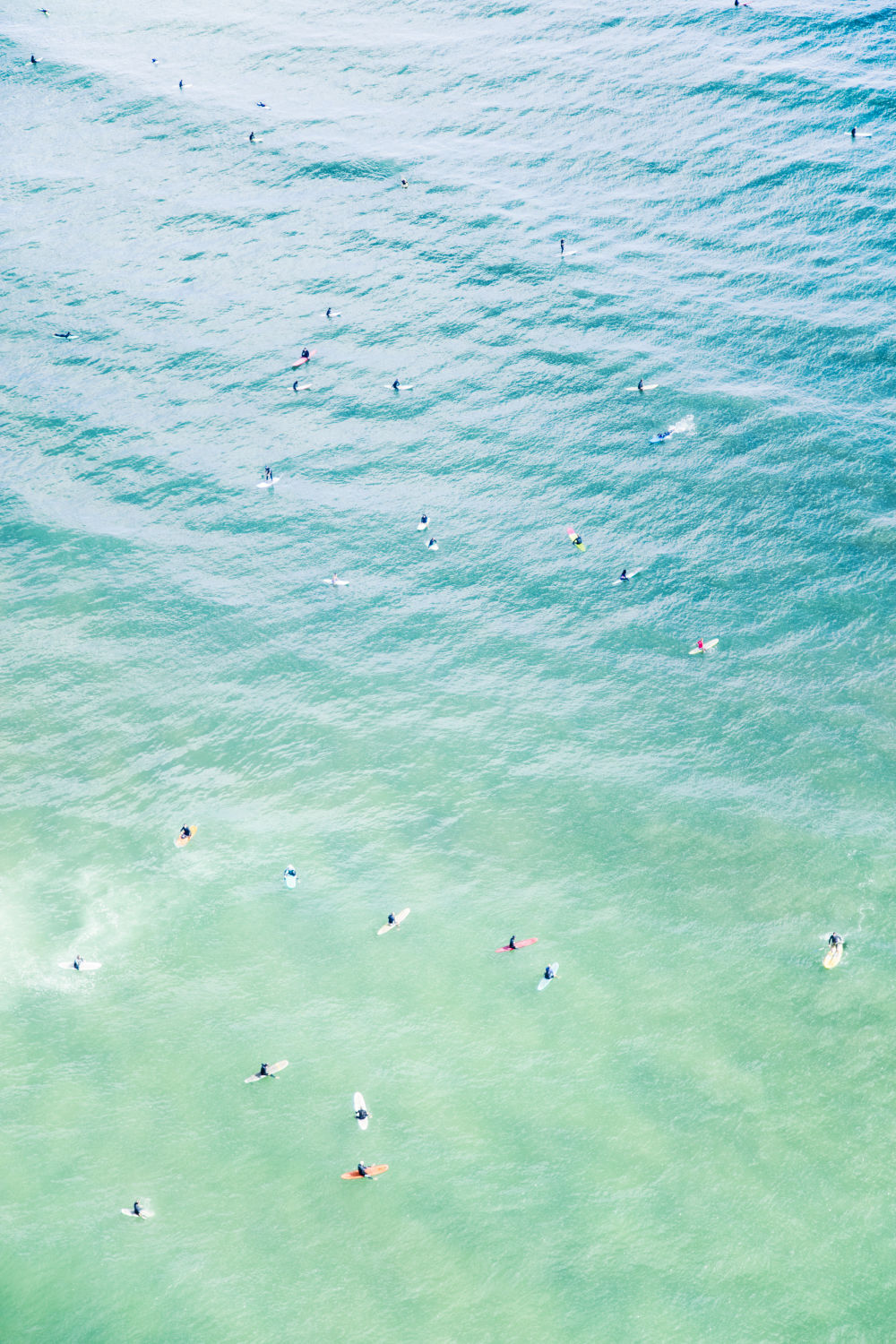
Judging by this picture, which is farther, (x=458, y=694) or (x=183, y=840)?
(x=458, y=694)

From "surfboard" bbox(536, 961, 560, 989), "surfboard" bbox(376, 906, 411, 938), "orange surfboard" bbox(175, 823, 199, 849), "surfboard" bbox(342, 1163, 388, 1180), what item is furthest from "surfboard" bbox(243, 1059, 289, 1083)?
"orange surfboard" bbox(175, 823, 199, 849)

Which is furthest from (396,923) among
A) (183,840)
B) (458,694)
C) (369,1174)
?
(458,694)

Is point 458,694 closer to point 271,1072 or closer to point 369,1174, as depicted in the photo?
point 271,1072

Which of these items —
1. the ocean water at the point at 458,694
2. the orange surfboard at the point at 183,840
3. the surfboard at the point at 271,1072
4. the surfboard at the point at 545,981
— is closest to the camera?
the ocean water at the point at 458,694

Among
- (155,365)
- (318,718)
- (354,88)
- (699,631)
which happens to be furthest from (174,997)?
(354,88)

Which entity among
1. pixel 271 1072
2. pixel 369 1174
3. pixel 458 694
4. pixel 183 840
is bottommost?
pixel 369 1174

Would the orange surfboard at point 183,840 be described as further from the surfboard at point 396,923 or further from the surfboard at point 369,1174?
the surfboard at point 369,1174

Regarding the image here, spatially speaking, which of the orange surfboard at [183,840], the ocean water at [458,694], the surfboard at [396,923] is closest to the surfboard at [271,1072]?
the ocean water at [458,694]

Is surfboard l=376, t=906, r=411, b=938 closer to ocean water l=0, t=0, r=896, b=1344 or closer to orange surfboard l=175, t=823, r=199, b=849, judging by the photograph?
ocean water l=0, t=0, r=896, b=1344
